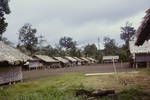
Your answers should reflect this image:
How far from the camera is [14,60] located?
30.0 m

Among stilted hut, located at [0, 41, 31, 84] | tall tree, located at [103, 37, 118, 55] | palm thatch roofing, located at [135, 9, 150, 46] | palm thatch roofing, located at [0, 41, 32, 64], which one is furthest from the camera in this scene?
tall tree, located at [103, 37, 118, 55]

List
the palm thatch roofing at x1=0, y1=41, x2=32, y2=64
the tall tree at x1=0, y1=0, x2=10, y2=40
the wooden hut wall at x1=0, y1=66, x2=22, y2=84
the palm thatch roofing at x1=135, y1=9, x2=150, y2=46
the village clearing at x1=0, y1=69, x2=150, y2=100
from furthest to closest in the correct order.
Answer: the tall tree at x1=0, y1=0, x2=10, y2=40, the wooden hut wall at x1=0, y1=66, x2=22, y2=84, the palm thatch roofing at x1=0, y1=41, x2=32, y2=64, the palm thatch roofing at x1=135, y1=9, x2=150, y2=46, the village clearing at x1=0, y1=69, x2=150, y2=100

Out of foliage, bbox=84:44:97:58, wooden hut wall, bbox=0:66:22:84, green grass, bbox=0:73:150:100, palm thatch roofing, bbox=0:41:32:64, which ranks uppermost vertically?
foliage, bbox=84:44:97:58

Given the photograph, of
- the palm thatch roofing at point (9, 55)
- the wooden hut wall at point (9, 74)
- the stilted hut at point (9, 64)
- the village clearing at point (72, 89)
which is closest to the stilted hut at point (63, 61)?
the wooden hut wall at point (9, 74)

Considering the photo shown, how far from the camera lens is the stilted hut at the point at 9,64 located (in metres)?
29.1

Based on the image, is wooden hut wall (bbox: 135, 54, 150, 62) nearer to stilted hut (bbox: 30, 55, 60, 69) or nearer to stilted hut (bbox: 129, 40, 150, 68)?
stilted hut (bbox: 129, 40, 150, 68)

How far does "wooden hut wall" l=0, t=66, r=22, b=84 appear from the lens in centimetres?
2994

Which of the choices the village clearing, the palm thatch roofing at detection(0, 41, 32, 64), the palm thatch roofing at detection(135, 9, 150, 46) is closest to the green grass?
the village clearing

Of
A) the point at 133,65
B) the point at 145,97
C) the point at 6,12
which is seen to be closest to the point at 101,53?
the point at 133,65

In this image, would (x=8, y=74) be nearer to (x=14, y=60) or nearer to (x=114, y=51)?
(x=14, y=60)

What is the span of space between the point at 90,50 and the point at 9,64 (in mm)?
111610

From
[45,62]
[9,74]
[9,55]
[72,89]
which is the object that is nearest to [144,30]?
[72,89]

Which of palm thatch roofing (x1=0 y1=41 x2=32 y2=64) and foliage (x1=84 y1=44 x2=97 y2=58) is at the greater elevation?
foliage (x1=84 y1=44 x2=97 y2=58)

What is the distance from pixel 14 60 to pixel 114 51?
102811mm
